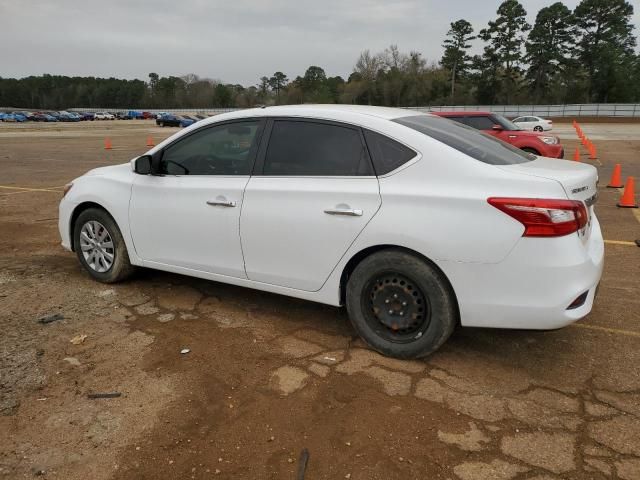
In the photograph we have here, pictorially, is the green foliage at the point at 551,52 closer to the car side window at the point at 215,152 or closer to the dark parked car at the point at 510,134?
the dark parked car at the point at 510,134

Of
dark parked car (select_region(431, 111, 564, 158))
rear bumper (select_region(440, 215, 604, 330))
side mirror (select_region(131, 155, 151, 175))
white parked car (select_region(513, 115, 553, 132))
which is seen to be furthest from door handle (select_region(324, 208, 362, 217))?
white parked car (select_region(513, 115, 553, 132))

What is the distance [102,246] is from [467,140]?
3.33 metres

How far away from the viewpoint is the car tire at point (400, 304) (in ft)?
10.5

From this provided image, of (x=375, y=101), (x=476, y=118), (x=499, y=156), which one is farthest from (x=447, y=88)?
(x=499, y=156)

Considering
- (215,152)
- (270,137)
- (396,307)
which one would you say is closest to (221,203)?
(215,152)

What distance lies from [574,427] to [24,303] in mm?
4264

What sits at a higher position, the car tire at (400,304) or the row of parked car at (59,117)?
the row of parked car at (59,117)

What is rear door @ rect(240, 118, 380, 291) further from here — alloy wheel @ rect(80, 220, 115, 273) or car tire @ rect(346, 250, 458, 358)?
alloy wheel @ rect(80, 220, 115, 273)

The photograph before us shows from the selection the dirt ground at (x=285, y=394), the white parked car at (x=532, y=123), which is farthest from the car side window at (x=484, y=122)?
the white parked car at (x=532, y=123)

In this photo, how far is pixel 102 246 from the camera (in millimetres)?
4762

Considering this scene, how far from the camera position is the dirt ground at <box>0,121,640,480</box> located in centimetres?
250

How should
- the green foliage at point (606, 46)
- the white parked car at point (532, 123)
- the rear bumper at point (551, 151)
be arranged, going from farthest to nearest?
the green foliage at point (606, 46)
the white parked car at point (532, 123)
the rear bumper at point (551, 151)

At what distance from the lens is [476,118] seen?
12977 mm

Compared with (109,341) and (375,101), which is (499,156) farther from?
(375,101)
